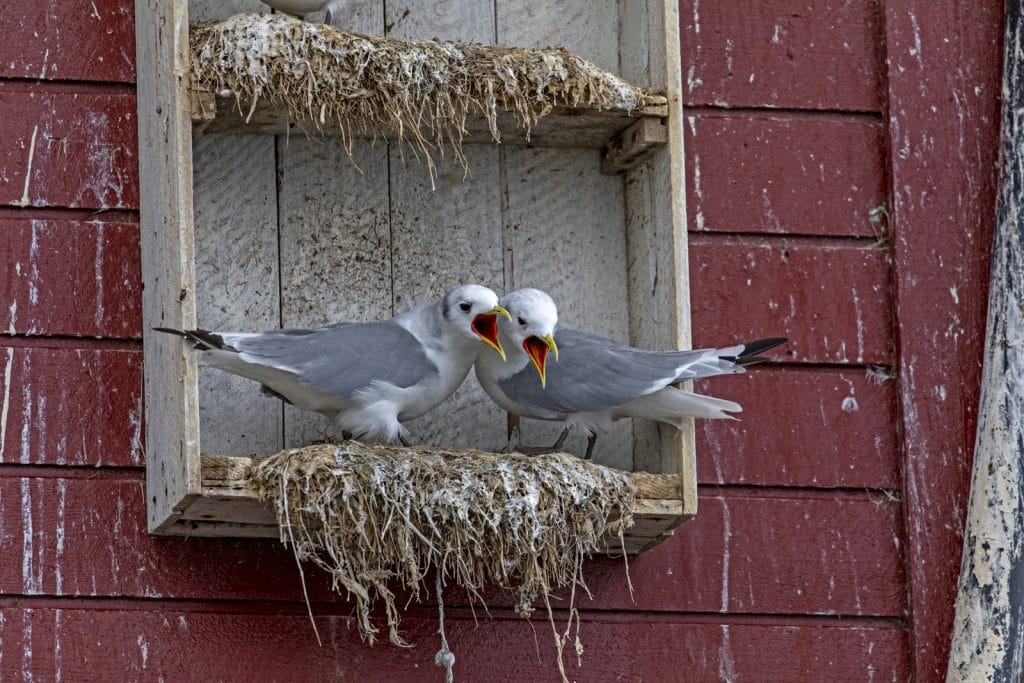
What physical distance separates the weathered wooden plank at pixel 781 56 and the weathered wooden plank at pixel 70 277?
125 centimetres

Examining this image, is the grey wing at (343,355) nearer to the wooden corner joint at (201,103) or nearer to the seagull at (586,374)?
the seagull at (586,374)

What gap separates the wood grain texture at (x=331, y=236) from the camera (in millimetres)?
3842

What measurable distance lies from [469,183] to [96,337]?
2.73ft

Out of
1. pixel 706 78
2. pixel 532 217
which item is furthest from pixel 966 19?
pixel 532 217

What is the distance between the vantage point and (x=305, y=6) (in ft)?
12.5

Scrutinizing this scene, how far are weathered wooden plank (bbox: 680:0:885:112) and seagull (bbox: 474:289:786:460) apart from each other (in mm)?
642

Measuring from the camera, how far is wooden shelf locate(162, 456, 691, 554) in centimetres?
333

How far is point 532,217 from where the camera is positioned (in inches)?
157

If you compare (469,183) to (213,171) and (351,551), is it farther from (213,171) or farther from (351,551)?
(351,551)

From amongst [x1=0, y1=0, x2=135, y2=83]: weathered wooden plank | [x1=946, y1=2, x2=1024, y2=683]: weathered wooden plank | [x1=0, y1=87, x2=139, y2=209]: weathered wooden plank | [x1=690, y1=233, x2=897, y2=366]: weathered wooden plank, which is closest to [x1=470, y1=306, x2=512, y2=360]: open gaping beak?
[x1=690, y1=233, x2=897, y2=366]: weathered wooden plank

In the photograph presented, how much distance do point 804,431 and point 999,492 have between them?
1.36ft

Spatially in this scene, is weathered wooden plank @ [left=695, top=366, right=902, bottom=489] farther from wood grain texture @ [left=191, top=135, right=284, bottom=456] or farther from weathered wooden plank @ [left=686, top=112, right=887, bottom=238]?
wood grain texture @ [left=191, top=135, right=284, bottom=456]

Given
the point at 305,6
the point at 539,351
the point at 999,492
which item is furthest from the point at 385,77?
the point at 999,492

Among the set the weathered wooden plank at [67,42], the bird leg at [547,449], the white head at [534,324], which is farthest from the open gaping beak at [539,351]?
the weathered wooden plank at [67,42]
